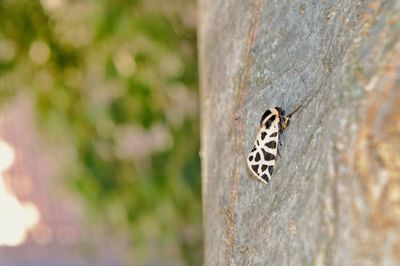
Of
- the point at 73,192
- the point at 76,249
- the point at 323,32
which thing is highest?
the point at 76,249

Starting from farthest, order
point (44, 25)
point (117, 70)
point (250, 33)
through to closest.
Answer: point (44, 25), point (117, 70), point (250, 33)

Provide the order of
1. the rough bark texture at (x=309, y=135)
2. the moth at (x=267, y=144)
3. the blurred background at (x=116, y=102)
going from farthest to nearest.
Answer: the blurred background at (x=116, y=102) → the moth at (x=267, y=144) → the rough bark texture at (x=309, y=135)

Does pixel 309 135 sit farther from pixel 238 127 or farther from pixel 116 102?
pixel 116 102

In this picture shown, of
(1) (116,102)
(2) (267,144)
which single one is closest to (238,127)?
(2) (267,144)

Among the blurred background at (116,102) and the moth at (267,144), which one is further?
the blurred background at (116,102)

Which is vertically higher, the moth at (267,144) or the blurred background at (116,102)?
the blurred background at (116,102)

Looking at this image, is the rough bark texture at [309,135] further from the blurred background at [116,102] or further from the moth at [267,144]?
the blurred background at [116,102]

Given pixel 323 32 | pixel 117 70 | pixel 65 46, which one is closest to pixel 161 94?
pixel 117 70

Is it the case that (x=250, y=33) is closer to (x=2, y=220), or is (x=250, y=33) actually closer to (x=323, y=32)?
(x=323, y=32)

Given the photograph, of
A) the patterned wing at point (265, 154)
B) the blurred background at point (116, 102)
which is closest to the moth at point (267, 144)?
the patterned wing at point (265, 154)
